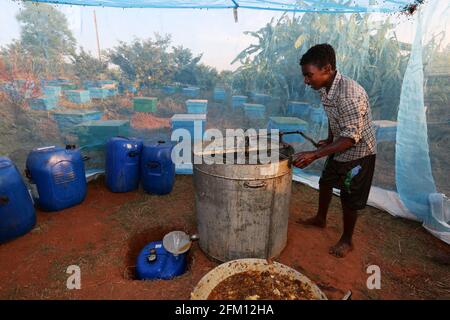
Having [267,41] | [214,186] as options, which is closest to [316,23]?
[267,41]

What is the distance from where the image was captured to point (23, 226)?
9.48 feet

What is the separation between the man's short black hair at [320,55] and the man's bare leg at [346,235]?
4.78 ft

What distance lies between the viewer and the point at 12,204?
9.05 feet

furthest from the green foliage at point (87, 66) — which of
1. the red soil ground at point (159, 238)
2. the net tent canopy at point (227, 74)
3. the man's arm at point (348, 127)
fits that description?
the man's arm at point (348, 127)

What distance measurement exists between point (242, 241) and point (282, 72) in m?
3.48

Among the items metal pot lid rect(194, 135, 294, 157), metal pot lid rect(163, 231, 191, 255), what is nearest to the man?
metal pot lid rect(194, 135, 294, 157)

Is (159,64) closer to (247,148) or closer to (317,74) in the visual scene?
(247,148)

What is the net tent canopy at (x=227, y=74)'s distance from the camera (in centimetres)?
319

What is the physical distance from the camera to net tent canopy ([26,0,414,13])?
3.34 meters

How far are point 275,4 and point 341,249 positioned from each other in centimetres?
335

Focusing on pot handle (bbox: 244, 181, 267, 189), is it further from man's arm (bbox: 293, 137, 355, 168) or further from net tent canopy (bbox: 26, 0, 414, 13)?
net tent canopy (bbox: 26, 0, 414, 13)

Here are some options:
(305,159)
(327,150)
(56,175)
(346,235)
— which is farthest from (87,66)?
(346,235)

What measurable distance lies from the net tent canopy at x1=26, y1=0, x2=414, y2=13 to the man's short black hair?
5.43ft

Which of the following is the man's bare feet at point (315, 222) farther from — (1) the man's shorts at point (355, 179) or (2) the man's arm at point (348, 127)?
(2) the man's arm at point (348, 127)
